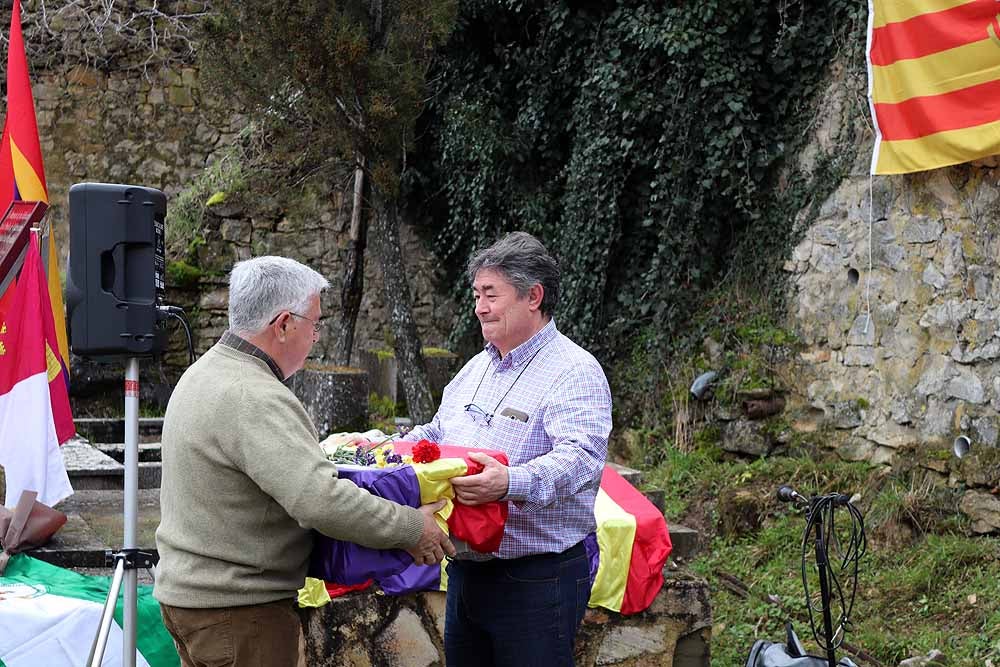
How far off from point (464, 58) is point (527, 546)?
740cm

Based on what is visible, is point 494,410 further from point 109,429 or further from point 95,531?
point 109,429

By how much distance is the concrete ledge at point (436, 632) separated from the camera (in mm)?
3855

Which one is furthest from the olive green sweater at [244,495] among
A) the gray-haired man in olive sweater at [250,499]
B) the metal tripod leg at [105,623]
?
the metal tripod leg at [105,623]

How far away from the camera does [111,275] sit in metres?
3.12

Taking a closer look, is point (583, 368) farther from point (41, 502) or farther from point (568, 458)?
point (41, 502)

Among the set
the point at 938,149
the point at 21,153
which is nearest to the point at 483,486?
the point at 21,153

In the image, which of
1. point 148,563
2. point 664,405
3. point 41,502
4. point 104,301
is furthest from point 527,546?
point 664,405

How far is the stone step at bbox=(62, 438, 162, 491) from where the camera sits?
6.20 m

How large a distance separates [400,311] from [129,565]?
5.29 meters

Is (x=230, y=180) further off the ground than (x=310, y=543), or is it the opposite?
(x=230, y=180)

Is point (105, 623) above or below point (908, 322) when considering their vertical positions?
below

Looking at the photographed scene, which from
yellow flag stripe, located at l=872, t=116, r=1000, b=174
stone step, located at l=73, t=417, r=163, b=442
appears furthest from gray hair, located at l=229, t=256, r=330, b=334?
stone step, located at l=73, t=417, r=163, b=442

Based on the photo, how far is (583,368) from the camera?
103 inches

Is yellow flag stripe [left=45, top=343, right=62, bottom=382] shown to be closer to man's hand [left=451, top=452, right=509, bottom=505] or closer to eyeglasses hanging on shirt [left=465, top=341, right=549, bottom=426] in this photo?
eyeglasses hanging on shirt [left=465, top=341, right=549, bottom=426]
